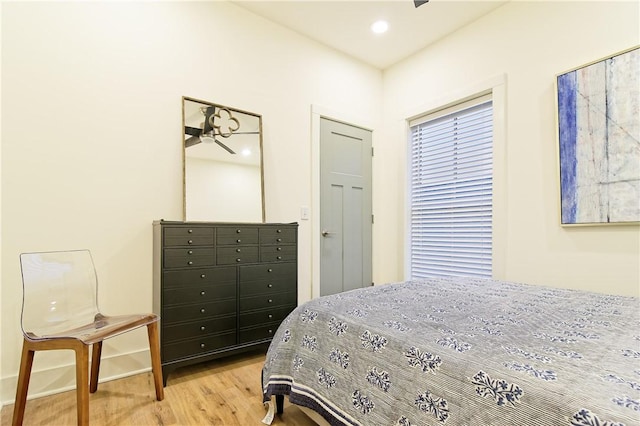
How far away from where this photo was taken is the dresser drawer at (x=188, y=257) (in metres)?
2.08

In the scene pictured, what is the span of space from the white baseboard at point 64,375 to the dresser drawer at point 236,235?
97 centimetres

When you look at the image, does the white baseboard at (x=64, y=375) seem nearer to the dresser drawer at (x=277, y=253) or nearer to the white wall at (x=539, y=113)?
the dresser drawer at (x=277, y=253)

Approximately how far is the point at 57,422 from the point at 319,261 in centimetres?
216

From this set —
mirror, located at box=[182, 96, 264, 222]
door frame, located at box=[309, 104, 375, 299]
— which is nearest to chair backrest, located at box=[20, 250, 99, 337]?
mirror, located at box=[182, 96, 264, 222]

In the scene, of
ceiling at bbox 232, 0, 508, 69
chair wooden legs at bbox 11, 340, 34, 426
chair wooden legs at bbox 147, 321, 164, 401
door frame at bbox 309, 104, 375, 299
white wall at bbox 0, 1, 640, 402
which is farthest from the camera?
door frame at bbox 309, 104, 375, 299

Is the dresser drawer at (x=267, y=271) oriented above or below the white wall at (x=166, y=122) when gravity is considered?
below

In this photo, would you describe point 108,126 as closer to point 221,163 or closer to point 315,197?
point 221,163

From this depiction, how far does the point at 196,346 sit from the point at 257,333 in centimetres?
45

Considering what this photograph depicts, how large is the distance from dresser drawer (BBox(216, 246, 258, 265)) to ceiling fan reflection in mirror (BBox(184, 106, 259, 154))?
2.82 ft

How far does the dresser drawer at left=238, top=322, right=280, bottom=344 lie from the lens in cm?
236

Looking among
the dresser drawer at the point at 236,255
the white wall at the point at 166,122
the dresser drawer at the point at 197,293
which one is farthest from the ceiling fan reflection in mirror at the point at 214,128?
the dresser drawer at the point at 197,293

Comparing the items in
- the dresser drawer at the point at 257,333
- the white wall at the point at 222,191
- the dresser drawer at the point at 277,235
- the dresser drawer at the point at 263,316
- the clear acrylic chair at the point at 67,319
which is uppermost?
the white wall at the point at 222,191

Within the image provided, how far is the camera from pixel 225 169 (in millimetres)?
2643

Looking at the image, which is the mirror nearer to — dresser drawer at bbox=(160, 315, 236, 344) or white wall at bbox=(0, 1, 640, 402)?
white wall at bbox=(0, 1, 640, 402)
